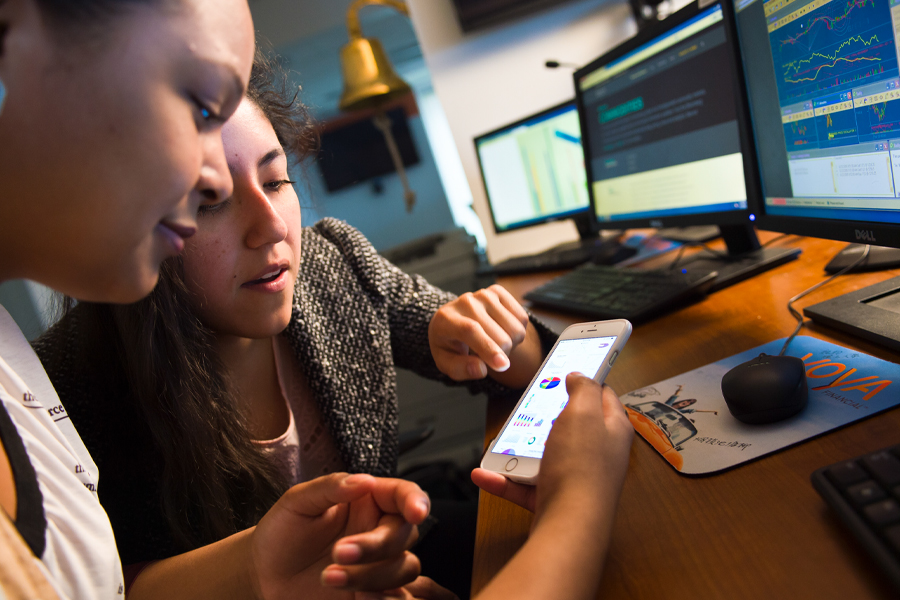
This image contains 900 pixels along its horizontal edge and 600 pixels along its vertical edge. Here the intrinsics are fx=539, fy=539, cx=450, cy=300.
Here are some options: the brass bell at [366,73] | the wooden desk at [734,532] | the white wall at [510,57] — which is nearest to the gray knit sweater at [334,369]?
the wooden desk at [734,532]

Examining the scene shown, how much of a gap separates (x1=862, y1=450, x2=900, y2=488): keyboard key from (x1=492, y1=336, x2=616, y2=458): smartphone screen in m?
0.21

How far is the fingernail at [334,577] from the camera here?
0.38 m

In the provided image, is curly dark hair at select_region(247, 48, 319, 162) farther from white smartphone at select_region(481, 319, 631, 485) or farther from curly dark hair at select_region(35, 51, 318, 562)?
white smartphone at select_region(481, 319, 631, 485)

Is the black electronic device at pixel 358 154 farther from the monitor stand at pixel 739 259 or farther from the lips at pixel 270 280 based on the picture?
the lips at pixel 270 280

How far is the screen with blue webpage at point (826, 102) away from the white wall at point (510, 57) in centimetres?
135

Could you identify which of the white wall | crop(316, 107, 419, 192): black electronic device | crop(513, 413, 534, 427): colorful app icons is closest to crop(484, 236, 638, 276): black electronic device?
the white wall

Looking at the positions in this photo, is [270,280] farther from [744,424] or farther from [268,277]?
[744,424]

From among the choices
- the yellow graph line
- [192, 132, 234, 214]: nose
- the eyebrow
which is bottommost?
the yellow graph line

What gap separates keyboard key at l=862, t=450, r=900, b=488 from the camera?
0.96 ft

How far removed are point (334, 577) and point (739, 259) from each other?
813 millimetres

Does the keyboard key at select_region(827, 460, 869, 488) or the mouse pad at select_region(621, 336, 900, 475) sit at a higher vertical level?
the keyboard key at select_region(827, 460, 869, 488)

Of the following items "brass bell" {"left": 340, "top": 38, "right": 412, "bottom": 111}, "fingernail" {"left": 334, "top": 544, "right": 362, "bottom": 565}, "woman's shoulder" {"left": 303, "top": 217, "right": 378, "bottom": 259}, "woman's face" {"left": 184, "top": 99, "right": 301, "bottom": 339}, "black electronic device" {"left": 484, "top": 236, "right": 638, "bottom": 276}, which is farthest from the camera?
"brass bell" {"left": 340, "top": 38, "right": 412, "bottom": 111}

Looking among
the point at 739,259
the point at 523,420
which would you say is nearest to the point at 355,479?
the point at 523,420

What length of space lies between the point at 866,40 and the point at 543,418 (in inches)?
17.6
